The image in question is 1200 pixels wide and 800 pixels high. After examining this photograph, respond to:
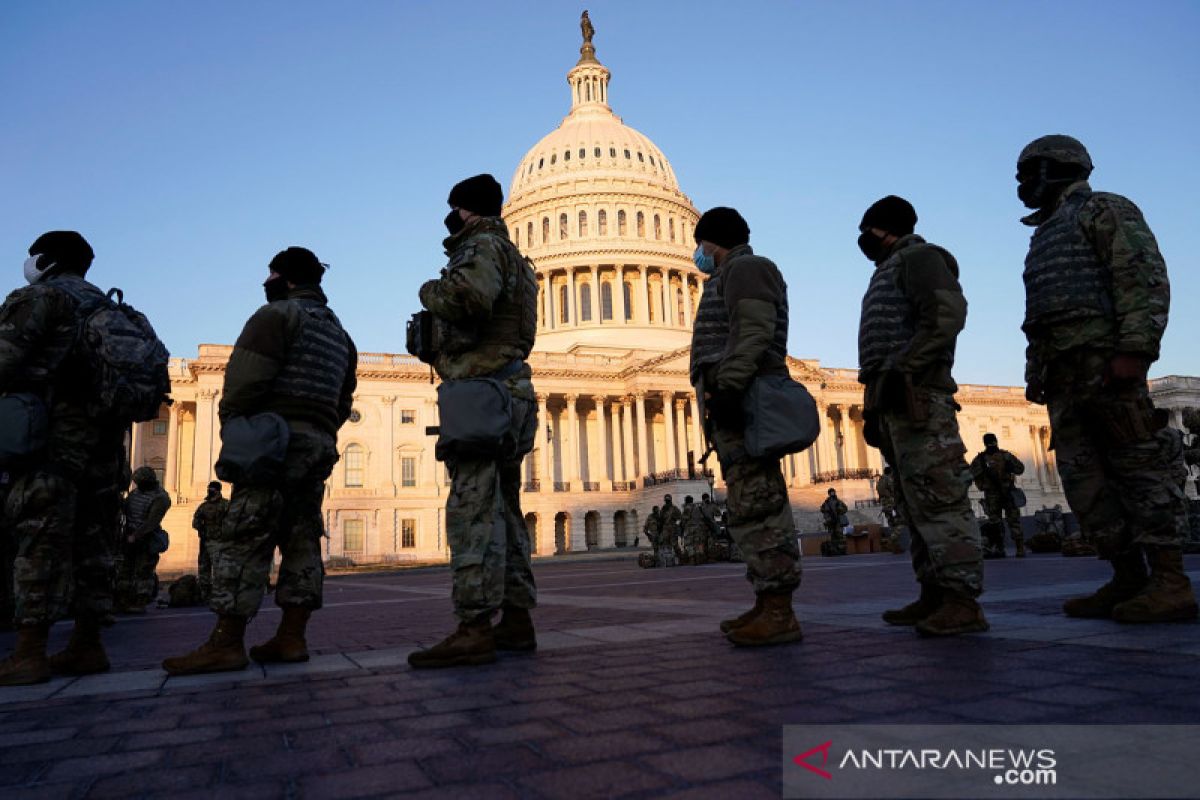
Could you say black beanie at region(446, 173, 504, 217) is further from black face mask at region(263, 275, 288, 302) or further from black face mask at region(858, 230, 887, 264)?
black face mask at region(858, 230, 887, 264)

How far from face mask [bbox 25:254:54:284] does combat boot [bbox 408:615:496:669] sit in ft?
11.2

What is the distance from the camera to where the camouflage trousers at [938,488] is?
4.50 meters

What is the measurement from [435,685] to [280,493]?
1773 mm

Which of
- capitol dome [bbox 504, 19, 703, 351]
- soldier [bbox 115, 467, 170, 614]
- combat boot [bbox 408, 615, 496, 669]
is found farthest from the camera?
capitol dome [bbox 504, 19, 703, 351]

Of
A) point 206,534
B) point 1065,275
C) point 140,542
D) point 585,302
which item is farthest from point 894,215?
point 585,302

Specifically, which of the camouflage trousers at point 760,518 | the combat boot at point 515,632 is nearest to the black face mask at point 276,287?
the combat boot at point 515,632

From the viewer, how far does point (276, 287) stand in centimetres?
516

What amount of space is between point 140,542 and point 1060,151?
1246cm

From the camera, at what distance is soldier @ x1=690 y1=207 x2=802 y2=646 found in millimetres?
4387

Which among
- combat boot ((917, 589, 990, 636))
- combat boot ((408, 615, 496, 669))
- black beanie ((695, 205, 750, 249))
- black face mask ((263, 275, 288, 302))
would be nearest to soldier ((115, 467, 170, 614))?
black face mask ((263, 275, 288, 302))

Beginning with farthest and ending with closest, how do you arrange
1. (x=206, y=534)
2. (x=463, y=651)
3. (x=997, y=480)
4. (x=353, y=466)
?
(x=353, y=466) < (x=997, y=480) < (x=206, y=534) < (x=463, y=651)

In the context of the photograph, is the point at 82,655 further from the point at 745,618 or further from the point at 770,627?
the point at 770,627

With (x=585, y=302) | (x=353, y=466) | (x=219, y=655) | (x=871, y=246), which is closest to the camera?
(x=219, y=655)

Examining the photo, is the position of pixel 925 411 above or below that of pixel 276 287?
below
